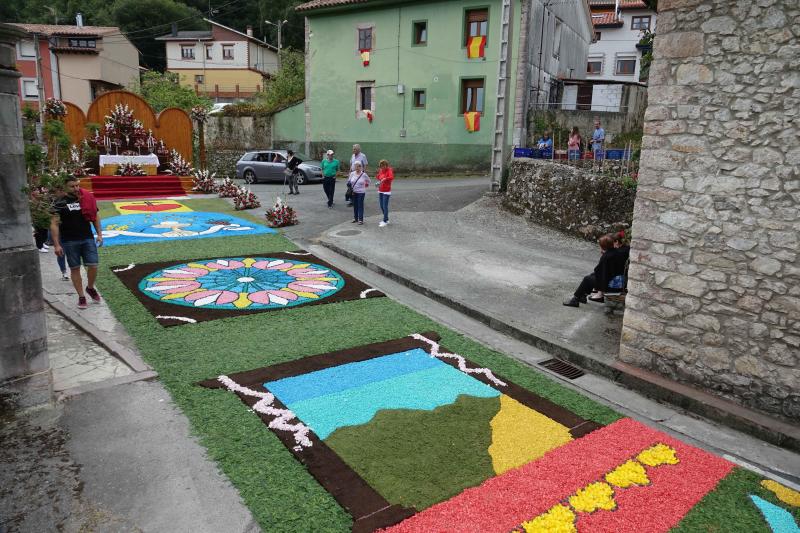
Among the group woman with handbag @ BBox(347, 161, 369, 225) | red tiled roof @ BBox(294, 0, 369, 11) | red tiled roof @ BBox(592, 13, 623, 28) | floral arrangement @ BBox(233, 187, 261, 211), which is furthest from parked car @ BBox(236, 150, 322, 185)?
red tiled roof @ BBox(592, 13, 623, 28)

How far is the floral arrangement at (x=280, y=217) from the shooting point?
1478cm

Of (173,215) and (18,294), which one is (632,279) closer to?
(18,294)

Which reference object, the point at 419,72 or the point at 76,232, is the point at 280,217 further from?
the point at 419,72

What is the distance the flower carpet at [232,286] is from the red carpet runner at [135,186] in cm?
1113

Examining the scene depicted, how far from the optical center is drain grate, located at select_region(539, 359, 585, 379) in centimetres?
692

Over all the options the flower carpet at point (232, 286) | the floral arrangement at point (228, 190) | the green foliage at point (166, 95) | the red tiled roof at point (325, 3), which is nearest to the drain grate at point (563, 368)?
the flower carpet at point (232, 286)

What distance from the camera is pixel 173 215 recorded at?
16.0 m

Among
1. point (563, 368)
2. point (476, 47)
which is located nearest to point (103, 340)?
point (563, 368)

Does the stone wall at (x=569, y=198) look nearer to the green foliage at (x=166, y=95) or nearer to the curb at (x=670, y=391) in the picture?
the curb at (x=670, y=391)

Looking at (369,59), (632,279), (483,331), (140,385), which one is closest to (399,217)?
(483,331)

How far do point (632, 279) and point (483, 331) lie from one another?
2264 millimetres

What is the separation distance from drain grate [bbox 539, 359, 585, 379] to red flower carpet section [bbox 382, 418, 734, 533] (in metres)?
1.53

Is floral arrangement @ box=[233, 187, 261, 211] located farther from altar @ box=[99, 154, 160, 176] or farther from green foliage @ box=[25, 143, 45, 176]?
green foliage @ box=[25, 143, 45, 176]

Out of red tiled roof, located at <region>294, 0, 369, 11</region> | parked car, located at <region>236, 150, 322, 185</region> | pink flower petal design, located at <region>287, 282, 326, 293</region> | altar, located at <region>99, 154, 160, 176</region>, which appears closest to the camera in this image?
pink flower petal design, located at <region>287, 282, 326, 293</region>
